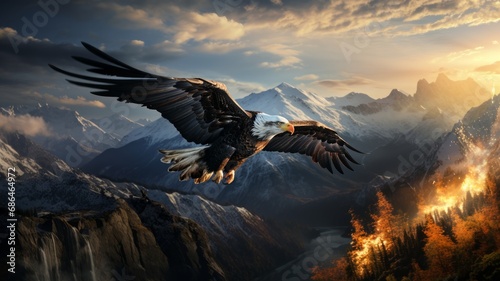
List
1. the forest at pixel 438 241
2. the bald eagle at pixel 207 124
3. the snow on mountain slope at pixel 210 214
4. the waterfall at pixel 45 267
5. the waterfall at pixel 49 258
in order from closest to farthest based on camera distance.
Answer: the bald eagle at pixel 207 124, the waterfall at pixel 45 267, the waterfall at pixel 49 258, the forest at pixel 438 241, the snow on mountain slope at pixel 210 214

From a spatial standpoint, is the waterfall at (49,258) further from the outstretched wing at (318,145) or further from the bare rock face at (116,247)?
the outstretched wing at (318,145)

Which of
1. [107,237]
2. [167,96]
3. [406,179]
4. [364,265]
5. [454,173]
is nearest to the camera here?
[167,96]

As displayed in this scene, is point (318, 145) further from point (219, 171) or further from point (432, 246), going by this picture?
point (432, 246)

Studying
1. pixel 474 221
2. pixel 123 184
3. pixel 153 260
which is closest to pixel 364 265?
pixel 474 221

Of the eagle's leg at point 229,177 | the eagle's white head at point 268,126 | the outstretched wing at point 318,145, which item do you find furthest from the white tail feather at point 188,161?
the outstretched wing at point 318,145

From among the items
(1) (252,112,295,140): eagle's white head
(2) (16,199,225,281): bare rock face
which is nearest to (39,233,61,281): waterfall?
(2) (16,199,225,281): bare rock face

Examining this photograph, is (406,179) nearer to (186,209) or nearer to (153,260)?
(186,209)

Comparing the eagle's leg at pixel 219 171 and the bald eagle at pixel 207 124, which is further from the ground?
the bald eagle at pixel 207 124
